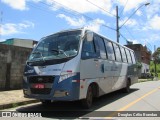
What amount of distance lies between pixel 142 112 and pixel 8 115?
4.25 m

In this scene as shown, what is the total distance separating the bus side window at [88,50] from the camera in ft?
31.4

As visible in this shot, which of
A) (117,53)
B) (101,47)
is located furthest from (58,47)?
(117,53)

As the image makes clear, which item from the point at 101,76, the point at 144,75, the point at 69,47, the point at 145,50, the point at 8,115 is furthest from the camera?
the point at 145,50

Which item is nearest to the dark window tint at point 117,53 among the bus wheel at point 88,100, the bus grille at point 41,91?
the bus wheel at point 88,100

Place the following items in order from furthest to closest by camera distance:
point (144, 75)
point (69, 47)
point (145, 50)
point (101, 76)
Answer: point (145, 50), point (144, 75), point (101, 76), point (69, 47)

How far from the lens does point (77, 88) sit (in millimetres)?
8898

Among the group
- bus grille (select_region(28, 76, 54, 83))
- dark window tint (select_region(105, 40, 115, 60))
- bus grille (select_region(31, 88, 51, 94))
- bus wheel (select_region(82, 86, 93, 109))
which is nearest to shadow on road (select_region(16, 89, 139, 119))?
bus wheel (select_region(82, 86, 93, 109))

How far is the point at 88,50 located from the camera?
9.91m

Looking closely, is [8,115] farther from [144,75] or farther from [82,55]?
[144,75]

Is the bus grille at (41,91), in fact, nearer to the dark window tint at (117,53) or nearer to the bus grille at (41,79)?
the bus grille at (41,79)

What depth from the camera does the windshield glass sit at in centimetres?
928

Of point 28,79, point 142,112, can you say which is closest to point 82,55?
point 28,79

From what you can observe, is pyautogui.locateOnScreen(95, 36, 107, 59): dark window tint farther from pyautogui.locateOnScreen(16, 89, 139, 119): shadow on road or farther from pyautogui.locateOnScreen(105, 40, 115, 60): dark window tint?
pyautogui.locateOnScreen(16, 89, 139, 119): shadow on road

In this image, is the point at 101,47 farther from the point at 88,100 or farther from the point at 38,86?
the point at 38,86
